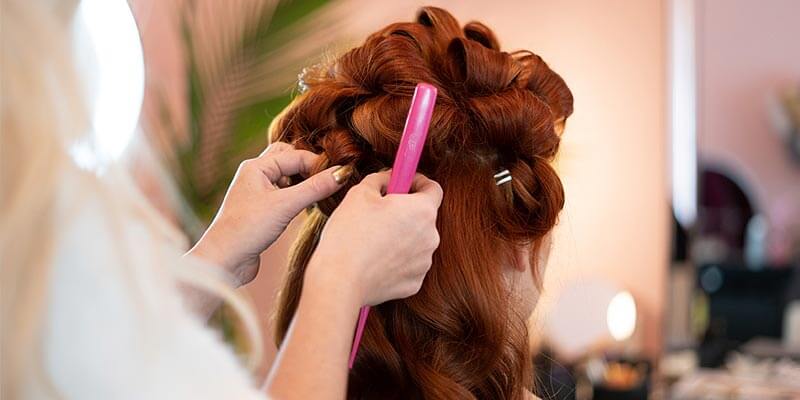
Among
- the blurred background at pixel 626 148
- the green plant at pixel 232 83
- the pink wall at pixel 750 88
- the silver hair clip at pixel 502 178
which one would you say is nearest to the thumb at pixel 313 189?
the silver hair clip at pixel 502 178

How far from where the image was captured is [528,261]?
3.20 feet

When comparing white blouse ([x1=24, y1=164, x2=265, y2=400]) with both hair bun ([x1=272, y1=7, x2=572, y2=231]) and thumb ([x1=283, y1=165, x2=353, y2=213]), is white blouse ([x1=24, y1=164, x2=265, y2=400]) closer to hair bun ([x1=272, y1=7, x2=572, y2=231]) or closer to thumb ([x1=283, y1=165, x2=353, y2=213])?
thumb ([x1=283, y1=165, x2=353, y2=213])

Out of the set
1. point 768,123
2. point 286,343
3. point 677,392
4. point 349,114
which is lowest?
point 677,392

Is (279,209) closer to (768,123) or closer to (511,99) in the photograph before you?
(511,99)

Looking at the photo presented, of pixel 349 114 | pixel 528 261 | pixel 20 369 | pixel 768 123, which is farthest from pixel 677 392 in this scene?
pixel 20 369

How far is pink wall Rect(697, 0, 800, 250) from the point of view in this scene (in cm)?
174

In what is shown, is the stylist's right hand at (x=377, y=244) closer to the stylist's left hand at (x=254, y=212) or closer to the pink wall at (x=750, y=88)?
the stylist's left hand at (x=254, y=212)

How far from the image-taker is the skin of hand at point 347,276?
62 centimetres

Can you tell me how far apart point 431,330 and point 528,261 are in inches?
6.3

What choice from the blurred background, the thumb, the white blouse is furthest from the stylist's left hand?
the blurred background

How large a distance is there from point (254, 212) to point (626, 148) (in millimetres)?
1518

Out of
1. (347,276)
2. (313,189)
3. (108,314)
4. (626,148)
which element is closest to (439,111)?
(313,189)

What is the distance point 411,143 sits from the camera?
75 centimetres

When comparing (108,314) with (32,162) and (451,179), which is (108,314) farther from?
(451,179)
